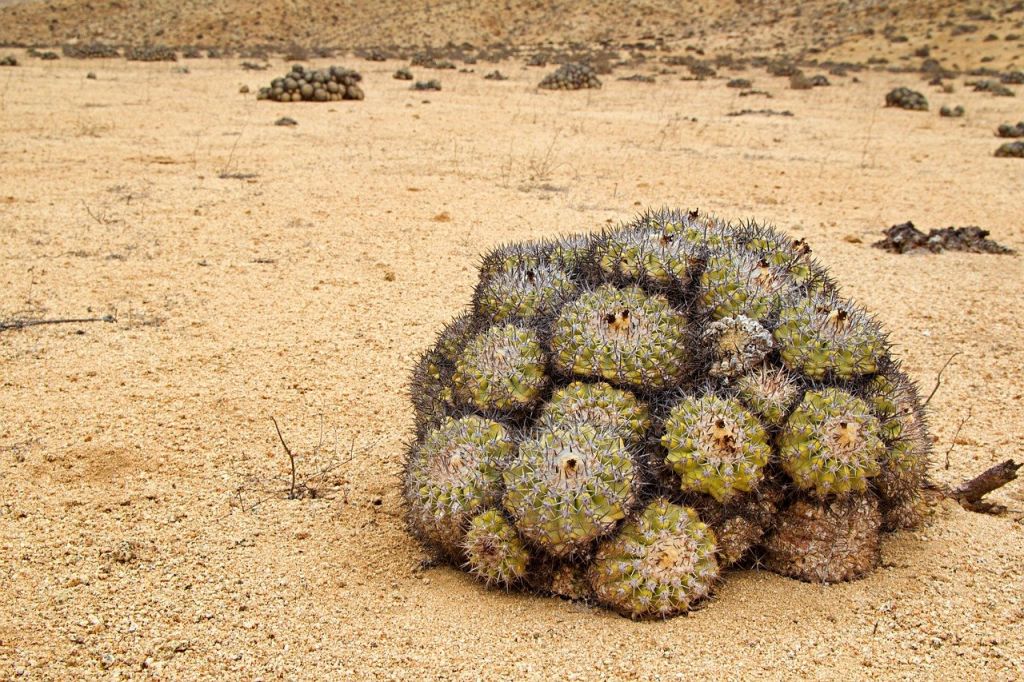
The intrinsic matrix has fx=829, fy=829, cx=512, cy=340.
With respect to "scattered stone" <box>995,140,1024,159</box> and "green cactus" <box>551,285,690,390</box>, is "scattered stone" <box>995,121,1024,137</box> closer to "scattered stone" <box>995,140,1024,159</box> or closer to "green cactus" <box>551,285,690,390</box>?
"scattered stone" <box>995,140,1024,159</box>

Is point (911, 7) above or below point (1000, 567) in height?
above

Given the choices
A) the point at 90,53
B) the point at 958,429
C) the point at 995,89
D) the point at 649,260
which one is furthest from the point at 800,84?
the point at 90,53

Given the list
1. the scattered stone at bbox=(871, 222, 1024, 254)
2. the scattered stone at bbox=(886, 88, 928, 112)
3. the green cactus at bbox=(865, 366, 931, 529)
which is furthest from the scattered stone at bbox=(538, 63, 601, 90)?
the green cactus at bbox=(865, 366, 931, 529)

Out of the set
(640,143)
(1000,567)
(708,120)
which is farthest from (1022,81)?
(1000,567)

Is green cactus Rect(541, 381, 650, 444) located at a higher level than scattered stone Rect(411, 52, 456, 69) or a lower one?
higher

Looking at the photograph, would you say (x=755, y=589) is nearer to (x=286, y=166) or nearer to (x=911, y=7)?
(x=286, y=166)

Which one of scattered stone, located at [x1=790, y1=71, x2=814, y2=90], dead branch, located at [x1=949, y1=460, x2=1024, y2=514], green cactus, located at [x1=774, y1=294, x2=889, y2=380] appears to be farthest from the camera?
scattered stone, located at [x1=790, y1=71, x2=814, y2=90]

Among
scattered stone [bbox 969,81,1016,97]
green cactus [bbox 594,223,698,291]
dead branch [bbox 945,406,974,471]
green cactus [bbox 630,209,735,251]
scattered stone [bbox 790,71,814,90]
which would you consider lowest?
dead branch [bbox 945,406,974,471]

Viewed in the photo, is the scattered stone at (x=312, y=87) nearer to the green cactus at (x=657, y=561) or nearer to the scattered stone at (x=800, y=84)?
the scattered stone at (x=800, y=84)

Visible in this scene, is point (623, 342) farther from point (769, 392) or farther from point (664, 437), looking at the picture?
point (769, 392)
